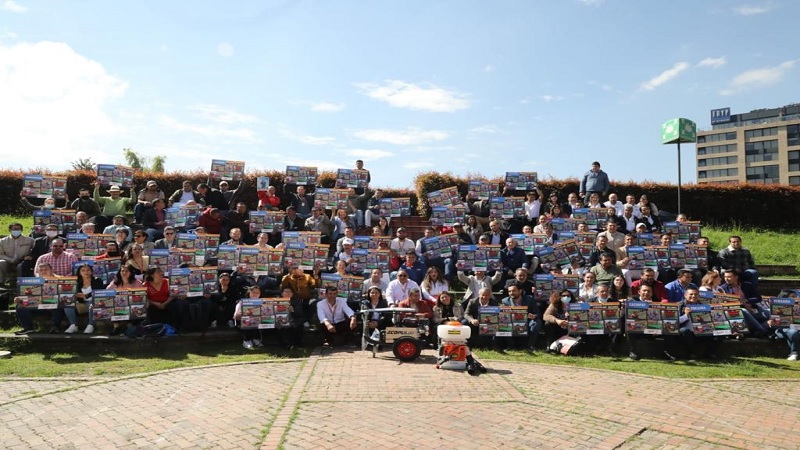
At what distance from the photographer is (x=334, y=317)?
387 inches

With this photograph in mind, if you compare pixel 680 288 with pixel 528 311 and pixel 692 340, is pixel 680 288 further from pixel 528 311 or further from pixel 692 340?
pixel 528 311

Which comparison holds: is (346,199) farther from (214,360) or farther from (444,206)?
(214,360)

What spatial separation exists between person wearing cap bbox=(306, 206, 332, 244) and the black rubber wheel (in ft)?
17.2

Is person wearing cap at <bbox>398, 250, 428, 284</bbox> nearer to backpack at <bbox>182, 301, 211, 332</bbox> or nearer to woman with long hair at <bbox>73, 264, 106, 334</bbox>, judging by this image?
backpack at <bbox>182, 301, 211, 332</bbox>

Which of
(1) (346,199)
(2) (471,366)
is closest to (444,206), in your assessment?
(1) (346,199)

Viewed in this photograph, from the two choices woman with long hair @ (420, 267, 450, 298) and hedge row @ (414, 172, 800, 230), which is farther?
hedge row @ (414, 172, 800, 230)

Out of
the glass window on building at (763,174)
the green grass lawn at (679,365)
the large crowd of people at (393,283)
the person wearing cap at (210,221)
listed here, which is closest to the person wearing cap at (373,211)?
the large crowd of people at (393,283)

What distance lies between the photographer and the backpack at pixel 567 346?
30.4 ft

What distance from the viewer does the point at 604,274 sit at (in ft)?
34.9

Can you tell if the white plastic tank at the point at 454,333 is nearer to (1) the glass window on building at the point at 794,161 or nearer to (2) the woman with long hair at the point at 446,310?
(2) the woman with long hair at the point at 446,310

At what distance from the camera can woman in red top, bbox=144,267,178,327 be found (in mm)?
9680

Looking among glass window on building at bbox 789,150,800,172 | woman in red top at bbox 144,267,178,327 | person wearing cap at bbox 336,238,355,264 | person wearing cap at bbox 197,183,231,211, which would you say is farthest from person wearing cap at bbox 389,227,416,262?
glass window on building at bbox 789,150,800,172

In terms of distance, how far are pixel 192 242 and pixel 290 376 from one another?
179 inches

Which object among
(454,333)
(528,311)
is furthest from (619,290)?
(454,333)
